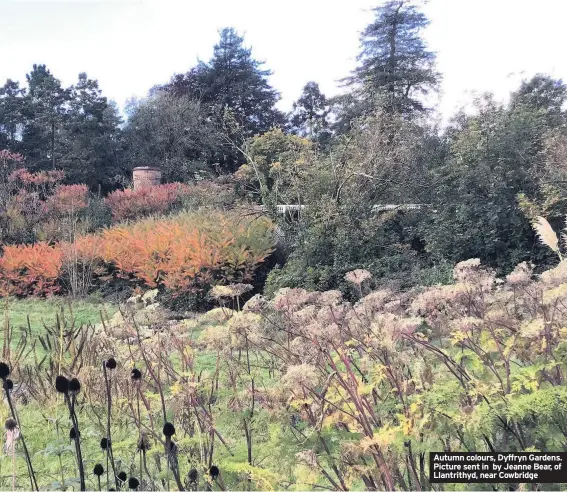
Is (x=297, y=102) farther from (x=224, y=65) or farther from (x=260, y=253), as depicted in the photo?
(x=260, y=253)

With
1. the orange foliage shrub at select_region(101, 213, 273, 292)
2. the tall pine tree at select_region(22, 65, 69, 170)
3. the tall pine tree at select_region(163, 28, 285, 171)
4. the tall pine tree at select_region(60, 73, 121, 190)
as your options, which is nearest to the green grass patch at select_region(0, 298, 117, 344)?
the orange foliage shrub at select_region(101, 213, 273, 292)

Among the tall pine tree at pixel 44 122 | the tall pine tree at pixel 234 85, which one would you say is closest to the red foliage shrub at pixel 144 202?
the tall pine tree at pixel 44 122

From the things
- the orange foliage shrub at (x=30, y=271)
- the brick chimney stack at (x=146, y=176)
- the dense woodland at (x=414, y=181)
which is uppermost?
the brick chimney stack at (x=146, y=176)

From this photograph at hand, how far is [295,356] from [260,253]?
6828 mm

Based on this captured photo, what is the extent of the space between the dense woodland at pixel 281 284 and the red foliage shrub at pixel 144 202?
0.09 metres

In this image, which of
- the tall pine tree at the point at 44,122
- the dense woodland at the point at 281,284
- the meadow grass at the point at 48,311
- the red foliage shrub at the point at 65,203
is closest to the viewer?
the dense woodland at the point at 281,284

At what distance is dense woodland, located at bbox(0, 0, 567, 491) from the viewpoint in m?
1.58

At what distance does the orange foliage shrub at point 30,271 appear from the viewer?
9.80m

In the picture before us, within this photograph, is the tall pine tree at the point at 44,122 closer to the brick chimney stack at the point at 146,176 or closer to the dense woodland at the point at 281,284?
the dense woodland at the point at 281,284

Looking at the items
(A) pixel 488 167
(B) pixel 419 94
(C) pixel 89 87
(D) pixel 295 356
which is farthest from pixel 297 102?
(D) pixel 295 356

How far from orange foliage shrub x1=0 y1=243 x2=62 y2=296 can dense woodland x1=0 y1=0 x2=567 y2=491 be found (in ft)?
0.18

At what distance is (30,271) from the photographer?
9.99m

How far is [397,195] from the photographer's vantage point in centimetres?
953

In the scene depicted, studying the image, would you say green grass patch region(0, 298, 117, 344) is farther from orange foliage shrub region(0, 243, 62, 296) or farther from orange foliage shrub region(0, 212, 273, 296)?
orange foliage shrub region(0, 212, 273, 296)
